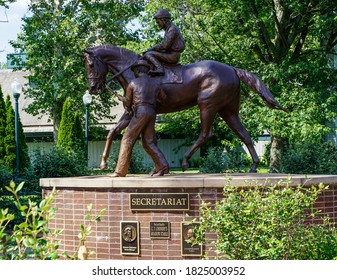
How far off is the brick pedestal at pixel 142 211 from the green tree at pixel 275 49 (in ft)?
33.3

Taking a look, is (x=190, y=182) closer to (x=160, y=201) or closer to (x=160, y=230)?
(x=160, y=201)

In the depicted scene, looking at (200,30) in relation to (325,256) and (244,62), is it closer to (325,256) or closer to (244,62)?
(244,62)

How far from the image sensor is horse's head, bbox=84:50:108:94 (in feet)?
34.2

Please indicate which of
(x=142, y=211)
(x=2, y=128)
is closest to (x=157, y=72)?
(x=142, y=211)

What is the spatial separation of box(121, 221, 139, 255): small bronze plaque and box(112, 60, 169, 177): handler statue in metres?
1.38

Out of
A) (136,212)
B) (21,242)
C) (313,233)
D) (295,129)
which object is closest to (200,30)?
(295,129)

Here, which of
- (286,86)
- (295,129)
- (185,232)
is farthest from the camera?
(286,86)

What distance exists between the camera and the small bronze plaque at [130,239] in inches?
348

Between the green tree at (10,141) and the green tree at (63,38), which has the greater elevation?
the green tree at (63,38)

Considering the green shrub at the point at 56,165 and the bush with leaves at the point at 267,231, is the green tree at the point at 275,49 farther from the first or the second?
the bush with leaves at the point at 267,231

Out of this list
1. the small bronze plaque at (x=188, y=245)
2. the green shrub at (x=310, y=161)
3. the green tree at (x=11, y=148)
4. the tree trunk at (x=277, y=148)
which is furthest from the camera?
the green tree at (x=11, y=148)

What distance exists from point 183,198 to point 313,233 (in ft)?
8.19

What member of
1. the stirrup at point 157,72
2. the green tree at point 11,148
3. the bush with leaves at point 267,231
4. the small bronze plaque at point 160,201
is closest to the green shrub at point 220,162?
the stirrup at point 157,72

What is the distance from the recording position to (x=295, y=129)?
18.9 m
